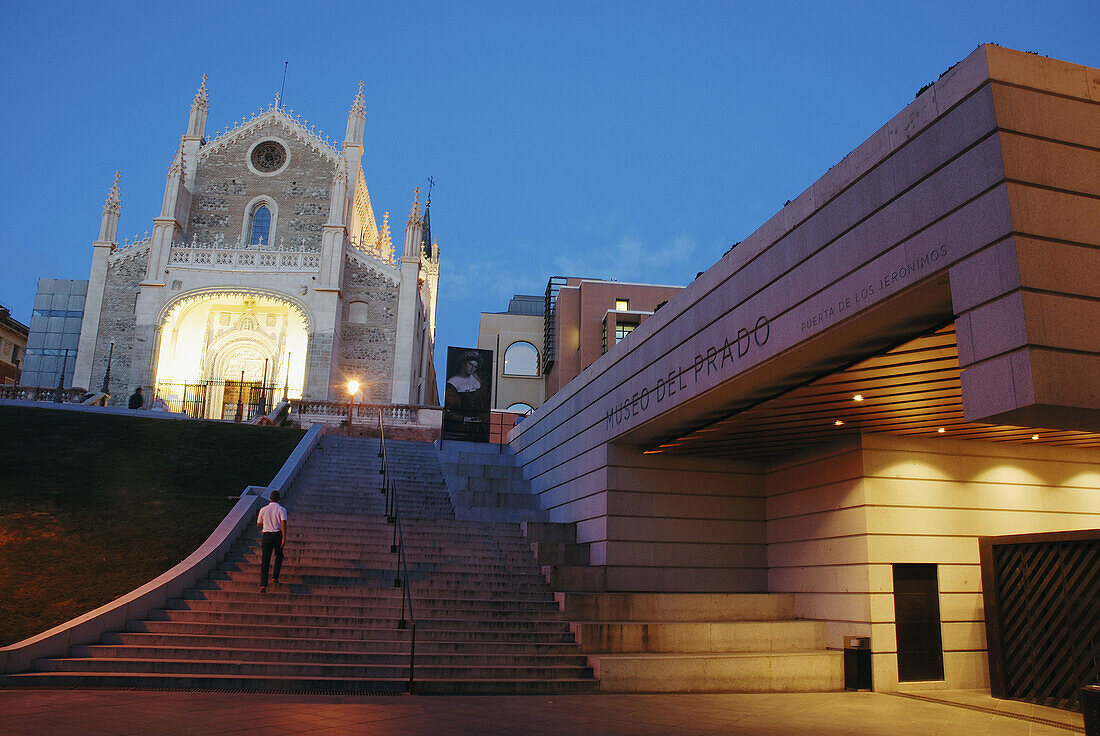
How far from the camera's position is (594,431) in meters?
14.1

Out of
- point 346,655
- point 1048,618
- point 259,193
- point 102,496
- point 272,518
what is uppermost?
point 259,193

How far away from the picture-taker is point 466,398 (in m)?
22.0

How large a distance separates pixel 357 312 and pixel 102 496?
76.9 feet

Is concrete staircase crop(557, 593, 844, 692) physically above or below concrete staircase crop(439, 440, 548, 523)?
below

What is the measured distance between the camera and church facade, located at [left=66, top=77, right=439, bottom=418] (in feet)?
115

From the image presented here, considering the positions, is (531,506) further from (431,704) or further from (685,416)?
(431,704)

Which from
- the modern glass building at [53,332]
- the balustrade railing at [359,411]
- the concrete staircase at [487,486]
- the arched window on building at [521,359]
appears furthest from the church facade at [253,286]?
the concrete staircase at [487,486]

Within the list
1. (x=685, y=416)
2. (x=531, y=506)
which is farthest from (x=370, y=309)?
(x=685, y=416)

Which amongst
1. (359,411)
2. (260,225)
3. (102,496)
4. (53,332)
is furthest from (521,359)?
(102,496)

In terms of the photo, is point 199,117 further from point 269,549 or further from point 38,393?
point 269,549

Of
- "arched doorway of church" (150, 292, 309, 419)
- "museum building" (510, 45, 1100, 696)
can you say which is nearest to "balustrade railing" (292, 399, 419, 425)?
"arched doorway of church" (150, 292, 309, 419)

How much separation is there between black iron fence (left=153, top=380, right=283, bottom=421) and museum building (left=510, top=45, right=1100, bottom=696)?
20406 mm

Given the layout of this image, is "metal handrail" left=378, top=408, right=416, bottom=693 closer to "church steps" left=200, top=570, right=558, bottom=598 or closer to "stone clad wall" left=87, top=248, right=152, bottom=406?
"church steps" left=200, top=570, right=558, bottom=598

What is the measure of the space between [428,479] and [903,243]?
1459 cm
